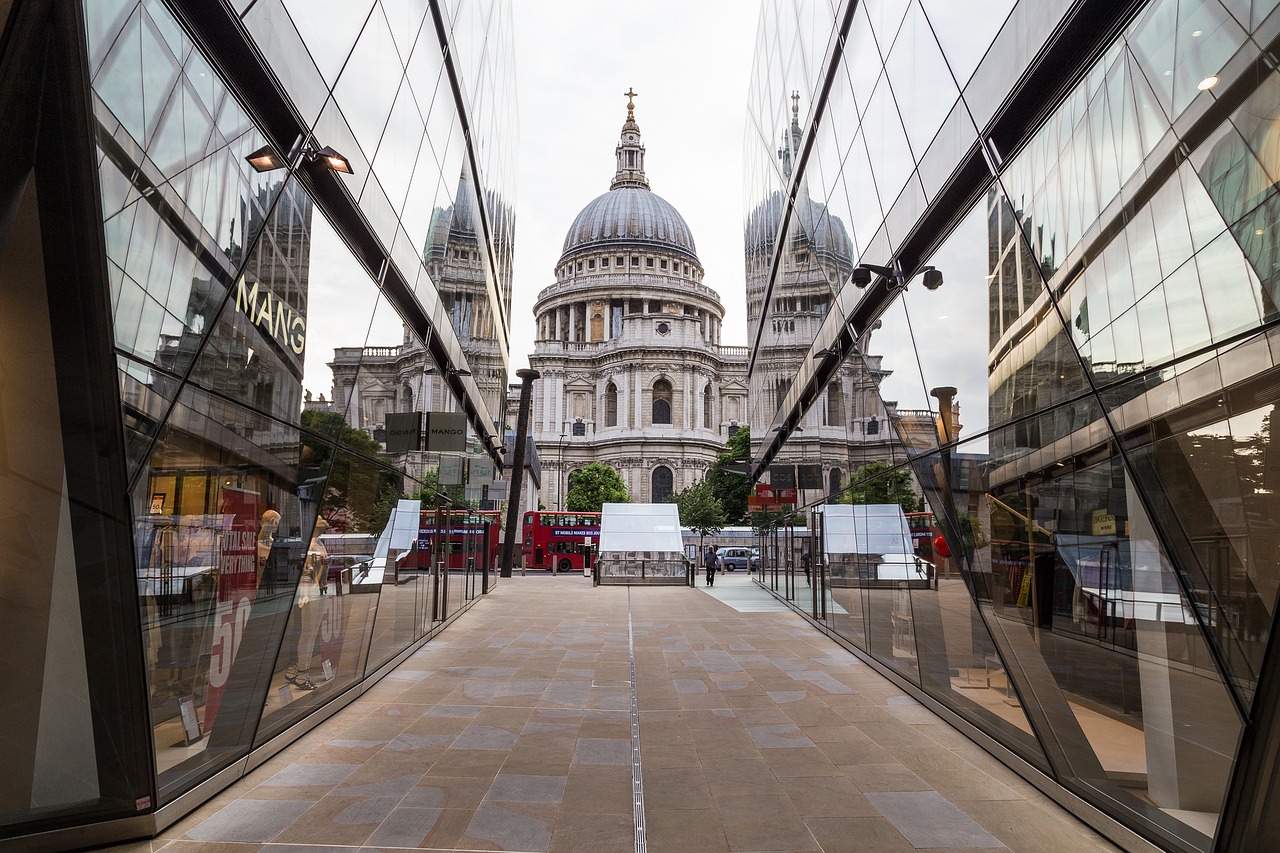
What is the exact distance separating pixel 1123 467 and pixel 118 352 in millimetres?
5225

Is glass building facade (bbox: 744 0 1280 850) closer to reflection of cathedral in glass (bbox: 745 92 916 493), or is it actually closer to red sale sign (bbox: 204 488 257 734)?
reflection of cathedral in glass (bbox: 745 92 916 493)

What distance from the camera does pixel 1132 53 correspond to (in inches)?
178

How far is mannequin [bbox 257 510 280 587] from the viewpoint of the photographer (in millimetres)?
6332

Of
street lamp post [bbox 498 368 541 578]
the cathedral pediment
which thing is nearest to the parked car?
street lamp post [bbox 498 368 541 578]

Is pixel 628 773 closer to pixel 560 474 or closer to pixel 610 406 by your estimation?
pixel 560 474

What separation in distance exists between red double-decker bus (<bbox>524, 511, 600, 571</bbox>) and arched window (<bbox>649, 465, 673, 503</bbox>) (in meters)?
42.4

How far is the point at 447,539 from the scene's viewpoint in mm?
15555

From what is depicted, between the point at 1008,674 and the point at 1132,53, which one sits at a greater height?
the point at 1132,53

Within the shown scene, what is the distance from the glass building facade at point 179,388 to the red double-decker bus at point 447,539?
10.8 ft

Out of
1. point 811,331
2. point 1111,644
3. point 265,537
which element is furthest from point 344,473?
point 811,331

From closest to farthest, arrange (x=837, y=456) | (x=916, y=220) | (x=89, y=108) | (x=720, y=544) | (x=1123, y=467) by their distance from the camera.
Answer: (x=89, y=108) < (x=1123, y=467) < (x=916, y=220) < (x=837, y=456) < (x=720, y=544)

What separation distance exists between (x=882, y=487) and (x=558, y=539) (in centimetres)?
3800

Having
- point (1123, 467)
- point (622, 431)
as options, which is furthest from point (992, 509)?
point (622, 431)

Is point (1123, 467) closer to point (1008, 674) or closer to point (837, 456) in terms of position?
point (1008, 674)
